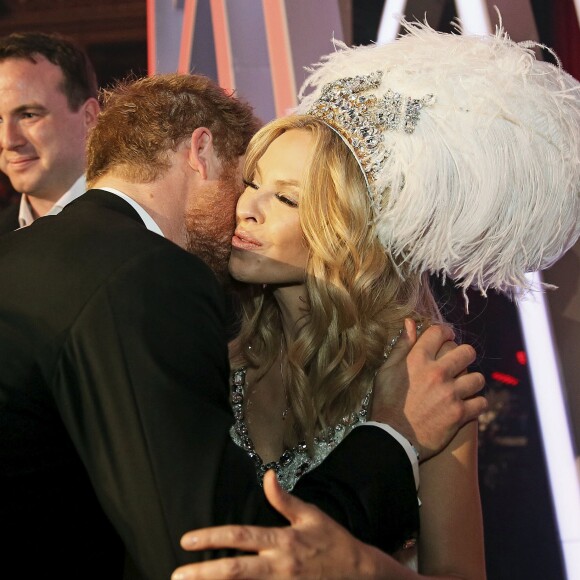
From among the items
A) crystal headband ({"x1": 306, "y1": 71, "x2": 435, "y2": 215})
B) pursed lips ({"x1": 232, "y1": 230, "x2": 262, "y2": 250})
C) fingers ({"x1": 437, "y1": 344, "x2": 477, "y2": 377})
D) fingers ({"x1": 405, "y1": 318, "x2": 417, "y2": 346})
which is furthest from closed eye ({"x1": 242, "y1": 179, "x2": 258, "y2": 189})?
fingers ({"x1": 437, "y1": 344, "x2": 477, "y2": 377})

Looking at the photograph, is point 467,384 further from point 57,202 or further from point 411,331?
point 57,202

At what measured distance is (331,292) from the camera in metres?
2.13

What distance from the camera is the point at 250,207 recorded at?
209cm

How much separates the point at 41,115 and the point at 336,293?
1.60 metres

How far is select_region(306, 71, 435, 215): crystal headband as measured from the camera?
2.04 metres

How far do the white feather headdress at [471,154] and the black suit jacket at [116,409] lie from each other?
26.9 inches

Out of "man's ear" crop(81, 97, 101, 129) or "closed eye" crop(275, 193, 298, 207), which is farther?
"man's ear" crop(81, 97, 101, 129)

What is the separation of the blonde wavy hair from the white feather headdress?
0.17ft

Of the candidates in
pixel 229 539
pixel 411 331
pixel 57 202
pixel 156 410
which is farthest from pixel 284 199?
pixel 57 202

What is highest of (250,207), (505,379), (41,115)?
(41,115)

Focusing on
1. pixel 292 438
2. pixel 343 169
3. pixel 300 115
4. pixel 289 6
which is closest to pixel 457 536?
pixel 292 438

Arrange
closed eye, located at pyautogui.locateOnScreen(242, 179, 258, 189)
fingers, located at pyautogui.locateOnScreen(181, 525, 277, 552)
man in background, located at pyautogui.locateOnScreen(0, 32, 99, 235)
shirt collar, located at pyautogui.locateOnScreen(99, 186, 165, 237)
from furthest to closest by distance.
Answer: man in background, located at pyautogui.locateOnScreen(0, 32, 99, 235) → closed eye, located at pyautogui.locateOnScreen(242, 179, 258, 189) → shirt collar, located at pyautogui.locateOnScreen(99, 186, 165, 237) → fingers, located at pyautogui.locateOnScreen(181, 525, 277, 552)

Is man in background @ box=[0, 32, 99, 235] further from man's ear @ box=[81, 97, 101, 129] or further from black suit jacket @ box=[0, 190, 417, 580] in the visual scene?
black suit jacket @ box=[0, 190, 417, 580]

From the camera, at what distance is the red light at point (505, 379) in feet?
9.46
